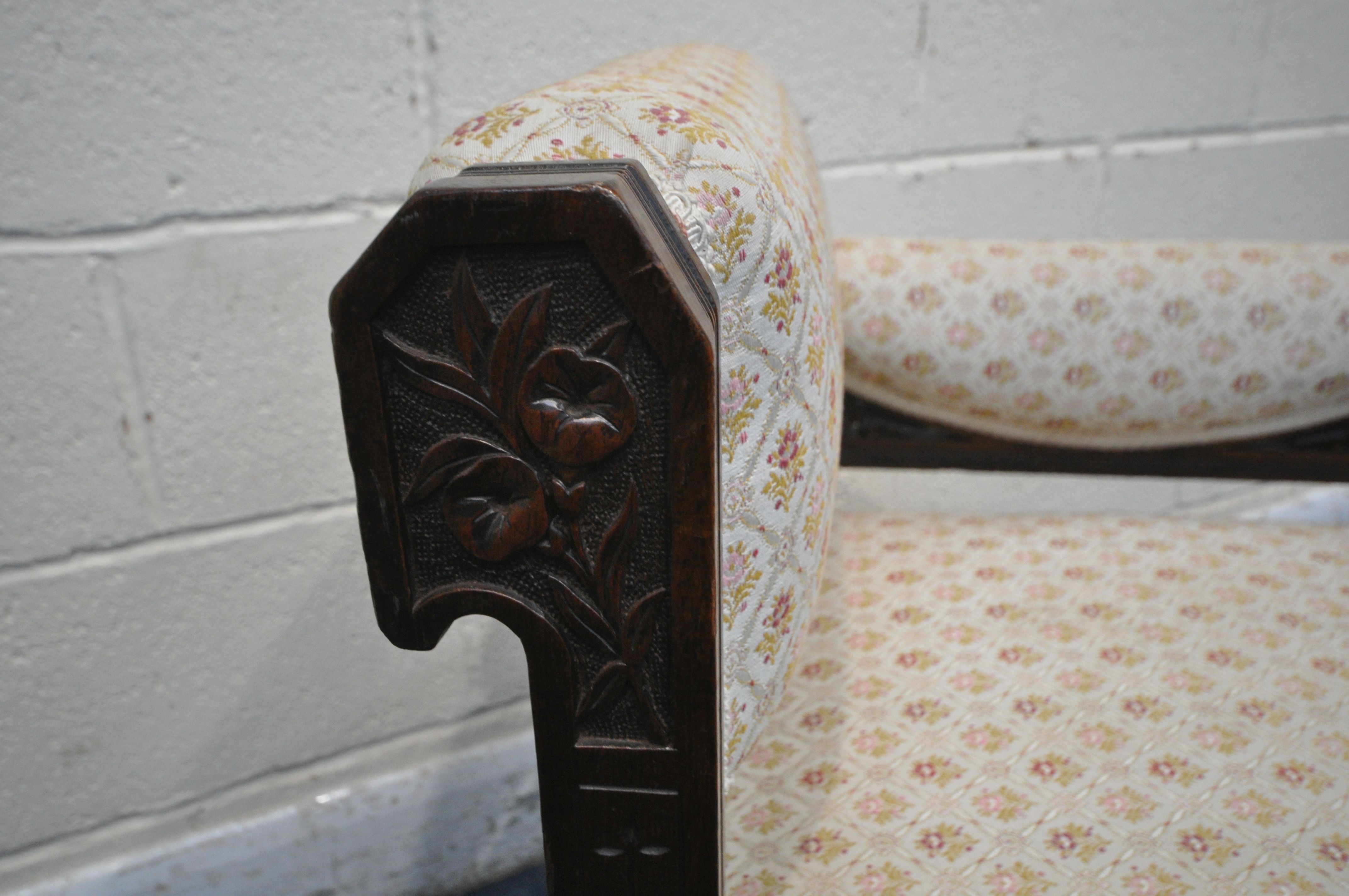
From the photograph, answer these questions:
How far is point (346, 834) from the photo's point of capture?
114 centimetres

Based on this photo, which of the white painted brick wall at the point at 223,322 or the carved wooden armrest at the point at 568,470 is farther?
the white painted brick wall at the point at 223,322

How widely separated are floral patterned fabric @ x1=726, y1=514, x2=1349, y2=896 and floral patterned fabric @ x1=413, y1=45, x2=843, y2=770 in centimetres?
A: 16

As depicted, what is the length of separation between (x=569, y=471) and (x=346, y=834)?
1011 millimetres

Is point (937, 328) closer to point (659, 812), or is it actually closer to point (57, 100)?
point (659, 812)

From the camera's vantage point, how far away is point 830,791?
0.55 meters

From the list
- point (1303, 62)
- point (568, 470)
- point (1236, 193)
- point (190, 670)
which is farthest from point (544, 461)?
point (1303, 62)

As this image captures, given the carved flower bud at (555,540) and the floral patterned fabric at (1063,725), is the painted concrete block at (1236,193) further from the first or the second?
the carved flower bud at (555,540)

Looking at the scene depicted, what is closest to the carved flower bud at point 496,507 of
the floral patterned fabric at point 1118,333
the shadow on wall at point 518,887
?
the floral patterned fabric at point 1118,333

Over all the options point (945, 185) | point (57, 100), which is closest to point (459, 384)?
point (57, 100)

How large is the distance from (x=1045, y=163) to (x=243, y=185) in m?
1.18

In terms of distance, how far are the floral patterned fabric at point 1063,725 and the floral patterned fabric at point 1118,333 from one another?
0.42 feet

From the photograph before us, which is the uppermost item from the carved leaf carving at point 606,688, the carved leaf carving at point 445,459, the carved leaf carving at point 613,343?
the carved leaf carving at point 613,343

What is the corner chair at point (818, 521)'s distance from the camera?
0.33 metres

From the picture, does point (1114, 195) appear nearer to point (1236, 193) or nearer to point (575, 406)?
→ point (1236, 193)
